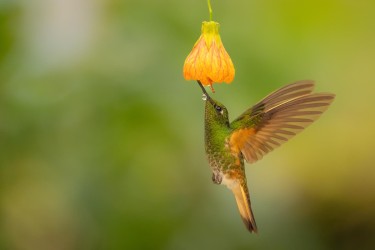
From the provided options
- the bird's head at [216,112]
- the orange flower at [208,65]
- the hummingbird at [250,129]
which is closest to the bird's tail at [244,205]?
the hummingbird at [250,129]

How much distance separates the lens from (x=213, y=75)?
2.02 metres

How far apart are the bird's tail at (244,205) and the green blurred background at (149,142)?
1700 mm

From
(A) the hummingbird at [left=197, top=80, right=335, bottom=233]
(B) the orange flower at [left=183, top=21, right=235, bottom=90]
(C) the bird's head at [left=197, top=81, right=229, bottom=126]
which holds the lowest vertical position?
(A) the hummingbird at [left=197, top=80, right=335, bottom=233]

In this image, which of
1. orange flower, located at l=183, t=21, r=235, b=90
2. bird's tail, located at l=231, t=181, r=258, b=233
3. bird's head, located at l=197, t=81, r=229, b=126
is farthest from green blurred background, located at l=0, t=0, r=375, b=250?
→ orange flower, located at l=183, t=21, r=235, b=90

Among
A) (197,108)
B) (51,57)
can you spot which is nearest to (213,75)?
(197,108)

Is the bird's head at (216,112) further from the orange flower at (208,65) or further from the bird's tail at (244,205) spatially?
the bird's tail at (244,205)

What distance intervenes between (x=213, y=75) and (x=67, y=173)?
247 cm

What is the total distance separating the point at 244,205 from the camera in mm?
2432

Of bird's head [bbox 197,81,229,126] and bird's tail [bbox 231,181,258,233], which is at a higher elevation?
bird's head [bbox 197,81,229,126]

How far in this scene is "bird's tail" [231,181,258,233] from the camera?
2.40 m

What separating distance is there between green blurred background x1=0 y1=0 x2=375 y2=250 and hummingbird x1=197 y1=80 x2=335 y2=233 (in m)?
1.74

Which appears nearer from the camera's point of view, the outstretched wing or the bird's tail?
the outstretched wing

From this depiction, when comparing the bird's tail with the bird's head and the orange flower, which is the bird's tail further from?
the orange flower

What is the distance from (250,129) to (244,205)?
0.82 ft
